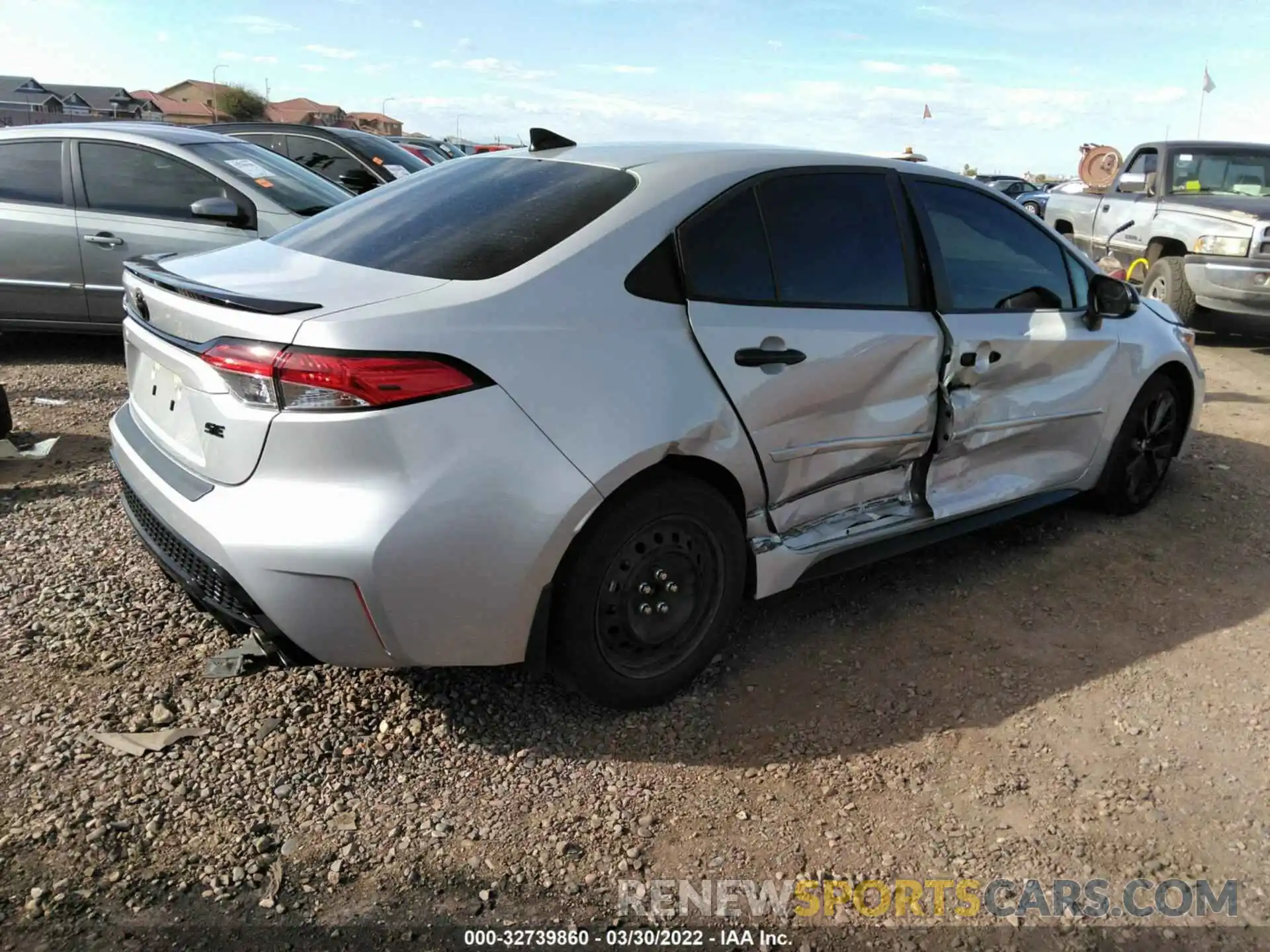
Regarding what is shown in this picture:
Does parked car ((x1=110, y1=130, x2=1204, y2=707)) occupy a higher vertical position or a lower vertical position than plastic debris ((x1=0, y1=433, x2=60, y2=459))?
higher

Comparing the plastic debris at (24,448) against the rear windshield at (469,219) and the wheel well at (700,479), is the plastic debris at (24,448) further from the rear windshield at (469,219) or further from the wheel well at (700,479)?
the wheel well at (700,479)

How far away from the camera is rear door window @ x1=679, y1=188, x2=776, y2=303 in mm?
2844

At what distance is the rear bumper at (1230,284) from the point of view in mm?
8602

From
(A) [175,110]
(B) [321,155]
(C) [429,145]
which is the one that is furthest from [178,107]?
(B) [321,155]

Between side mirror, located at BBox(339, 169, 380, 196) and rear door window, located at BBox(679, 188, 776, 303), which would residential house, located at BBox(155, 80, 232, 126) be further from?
rear door window, located at BBox(679, 188, 776, 303)

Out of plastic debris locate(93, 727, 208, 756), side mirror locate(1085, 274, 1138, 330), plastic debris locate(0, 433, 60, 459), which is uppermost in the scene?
side mirror locate(1085, 274, 1138, 330)

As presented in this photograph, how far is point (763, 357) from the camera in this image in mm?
2898

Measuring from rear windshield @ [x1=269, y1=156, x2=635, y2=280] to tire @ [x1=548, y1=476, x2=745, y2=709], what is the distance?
771 millimetres

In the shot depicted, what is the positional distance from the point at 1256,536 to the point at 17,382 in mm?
7038

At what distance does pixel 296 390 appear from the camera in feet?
7.47

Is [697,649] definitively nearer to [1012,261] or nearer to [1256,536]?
[1012,261]

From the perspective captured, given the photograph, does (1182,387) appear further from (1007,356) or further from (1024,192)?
(1024,192)

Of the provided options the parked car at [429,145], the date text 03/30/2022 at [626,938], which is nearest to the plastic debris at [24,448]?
the date text 03/30/2022 at [626,938]

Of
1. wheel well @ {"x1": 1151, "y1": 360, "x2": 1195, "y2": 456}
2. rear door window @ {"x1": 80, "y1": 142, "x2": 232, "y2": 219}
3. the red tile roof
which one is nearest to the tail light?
wheel well @ {"x1": 1151, "y1": 360, "x2": 1195, "y2": 456}
